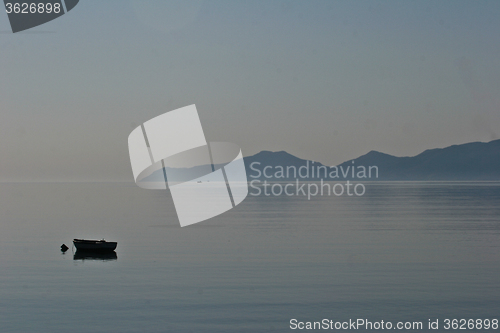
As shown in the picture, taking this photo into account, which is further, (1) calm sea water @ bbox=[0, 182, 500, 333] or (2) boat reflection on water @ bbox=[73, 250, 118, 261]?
(2) boat reflection on water @ bbox=[73, 250, 118, 261]

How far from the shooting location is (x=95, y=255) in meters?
55.8

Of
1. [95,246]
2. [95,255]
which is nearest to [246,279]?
[95,255]

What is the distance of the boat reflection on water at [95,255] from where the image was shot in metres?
53.4

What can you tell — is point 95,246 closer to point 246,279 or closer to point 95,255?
→ point 95,255

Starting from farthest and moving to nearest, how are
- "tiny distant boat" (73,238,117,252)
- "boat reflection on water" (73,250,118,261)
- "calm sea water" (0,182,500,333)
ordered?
"tiny distant boat" (73,238,117,252) → "boat reflection on water" (73,250,118,261) → "calm sea water" (0,182,500,333)

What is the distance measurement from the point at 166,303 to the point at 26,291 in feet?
32.8

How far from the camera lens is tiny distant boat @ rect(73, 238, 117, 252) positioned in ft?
184

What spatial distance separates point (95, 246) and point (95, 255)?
1.50 meters

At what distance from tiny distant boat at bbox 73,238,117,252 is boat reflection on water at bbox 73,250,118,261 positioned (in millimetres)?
412

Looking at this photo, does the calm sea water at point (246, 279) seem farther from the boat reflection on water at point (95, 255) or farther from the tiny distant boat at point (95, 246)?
the tiny distant boat at point (95, 246)

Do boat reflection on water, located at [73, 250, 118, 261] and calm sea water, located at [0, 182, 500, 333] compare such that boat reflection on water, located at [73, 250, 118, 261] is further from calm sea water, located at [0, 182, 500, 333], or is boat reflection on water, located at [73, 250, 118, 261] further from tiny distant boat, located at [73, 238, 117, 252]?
calm sea water, located at [0, 182, 500, 333]

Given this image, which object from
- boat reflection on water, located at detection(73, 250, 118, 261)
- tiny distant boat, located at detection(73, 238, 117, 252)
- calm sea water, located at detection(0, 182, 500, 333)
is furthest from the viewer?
tiny distant boat, located at detection(73, 238, 117, 252)

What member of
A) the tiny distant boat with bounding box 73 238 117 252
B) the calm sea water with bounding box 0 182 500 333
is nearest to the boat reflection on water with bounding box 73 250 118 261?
the tiny distant boat with bounding box 73 238 117 252

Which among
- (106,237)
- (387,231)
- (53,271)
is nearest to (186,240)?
(106,237)
